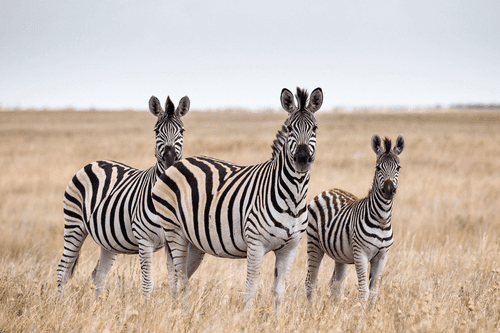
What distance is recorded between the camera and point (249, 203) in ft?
14.4

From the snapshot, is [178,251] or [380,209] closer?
[380,209]

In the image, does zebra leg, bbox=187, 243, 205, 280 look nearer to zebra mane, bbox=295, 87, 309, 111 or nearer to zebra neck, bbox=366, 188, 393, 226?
zebra neck, bbox=366, 188, 393, 226

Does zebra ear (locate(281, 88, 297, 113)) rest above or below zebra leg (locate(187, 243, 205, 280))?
above

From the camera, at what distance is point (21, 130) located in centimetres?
4128

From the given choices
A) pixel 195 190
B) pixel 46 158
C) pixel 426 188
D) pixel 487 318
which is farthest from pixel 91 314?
pixel 46 158

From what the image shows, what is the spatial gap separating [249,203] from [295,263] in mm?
4465

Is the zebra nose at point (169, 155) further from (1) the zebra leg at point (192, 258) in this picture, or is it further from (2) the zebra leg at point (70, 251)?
(2) the zebra leg at point (70, 251)

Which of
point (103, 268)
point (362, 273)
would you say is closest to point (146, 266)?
point (103, 268)

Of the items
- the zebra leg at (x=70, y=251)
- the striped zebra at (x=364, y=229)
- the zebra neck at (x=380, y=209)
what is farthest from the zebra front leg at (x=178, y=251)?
the zebra neck at (x=380, y=209)

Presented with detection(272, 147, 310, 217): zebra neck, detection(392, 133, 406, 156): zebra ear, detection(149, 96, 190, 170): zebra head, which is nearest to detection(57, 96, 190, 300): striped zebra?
detection(149, 96, 190, 170): zebra head

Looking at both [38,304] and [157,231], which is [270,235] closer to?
[157,231]

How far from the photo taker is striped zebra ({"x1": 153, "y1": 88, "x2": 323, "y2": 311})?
159 inches

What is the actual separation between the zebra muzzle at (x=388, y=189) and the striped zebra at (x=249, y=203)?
88cm

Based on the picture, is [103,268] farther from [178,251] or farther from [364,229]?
[364,229]
